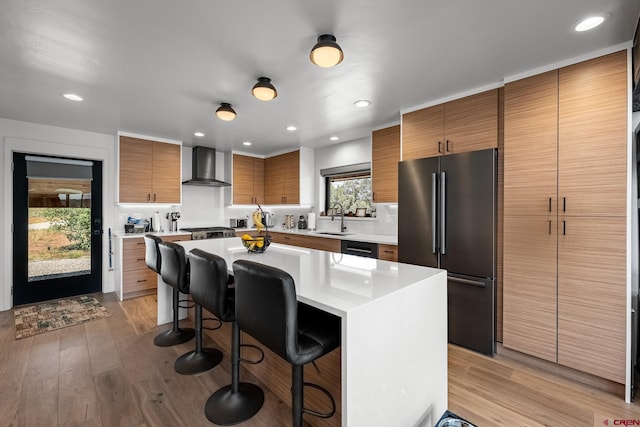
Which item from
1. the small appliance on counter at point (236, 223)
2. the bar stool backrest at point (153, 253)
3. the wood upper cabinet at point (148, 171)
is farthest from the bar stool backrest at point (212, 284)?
the small appliance on counter at point (236, 223)

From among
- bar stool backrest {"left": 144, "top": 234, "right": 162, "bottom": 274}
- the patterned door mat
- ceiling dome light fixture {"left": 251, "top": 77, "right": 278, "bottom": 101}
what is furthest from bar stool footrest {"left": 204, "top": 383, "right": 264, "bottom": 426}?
the patterned door mat

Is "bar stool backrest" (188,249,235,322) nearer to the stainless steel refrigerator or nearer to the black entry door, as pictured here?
the stainless steel refrigerator

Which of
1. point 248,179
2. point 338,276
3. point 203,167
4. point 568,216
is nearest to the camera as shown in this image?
point 338,276

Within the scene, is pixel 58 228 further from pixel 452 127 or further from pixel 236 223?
pixel 452 127

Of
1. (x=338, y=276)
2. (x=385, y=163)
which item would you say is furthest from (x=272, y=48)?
(x=385, y=163)

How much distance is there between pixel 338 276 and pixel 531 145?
192 cm

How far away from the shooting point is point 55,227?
12.7 ft

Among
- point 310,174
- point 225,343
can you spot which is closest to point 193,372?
point 225,343

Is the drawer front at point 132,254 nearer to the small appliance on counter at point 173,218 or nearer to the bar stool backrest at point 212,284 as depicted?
the small appliance on counter at point 173,218

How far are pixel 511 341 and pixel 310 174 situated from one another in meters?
3.83

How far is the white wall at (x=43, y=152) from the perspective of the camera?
3475 mm

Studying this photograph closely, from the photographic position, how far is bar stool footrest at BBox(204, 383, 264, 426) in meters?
1.72

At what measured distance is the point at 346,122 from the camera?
3.66 metres

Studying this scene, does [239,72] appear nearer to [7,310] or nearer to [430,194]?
[430,194]
